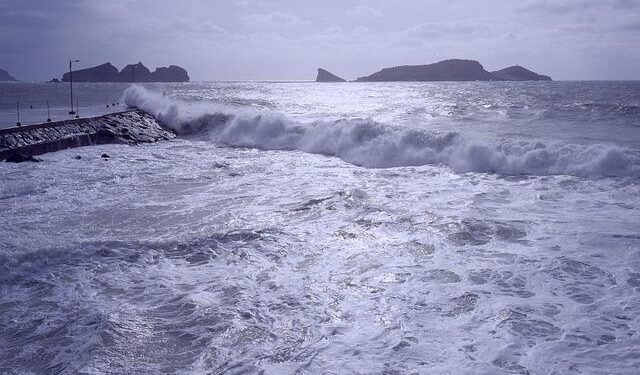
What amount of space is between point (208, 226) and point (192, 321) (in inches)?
141

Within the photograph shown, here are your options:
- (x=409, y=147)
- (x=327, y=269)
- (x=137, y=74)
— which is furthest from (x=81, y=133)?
(x=137, y=74)

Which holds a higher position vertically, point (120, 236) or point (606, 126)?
point (606, 126)

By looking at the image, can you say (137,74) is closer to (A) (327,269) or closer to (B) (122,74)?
(B) (122,74)

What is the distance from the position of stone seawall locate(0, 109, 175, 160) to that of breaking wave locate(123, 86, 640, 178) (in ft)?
7.86

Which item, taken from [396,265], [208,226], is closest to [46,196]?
[208,226]

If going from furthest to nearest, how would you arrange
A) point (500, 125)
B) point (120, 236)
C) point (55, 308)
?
point (500, 125) < point (120, 236) < point (55, 308)

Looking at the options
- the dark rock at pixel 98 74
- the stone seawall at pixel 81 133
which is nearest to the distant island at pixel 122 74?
the dark rock at pixel 98 74

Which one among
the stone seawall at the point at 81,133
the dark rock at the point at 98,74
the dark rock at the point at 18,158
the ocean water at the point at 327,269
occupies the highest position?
the dark rock at the point at 98,74

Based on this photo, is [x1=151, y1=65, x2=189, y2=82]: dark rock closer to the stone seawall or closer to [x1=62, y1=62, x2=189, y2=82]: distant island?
[x1=62, y1=62, x2=189, y2=82]: distant island

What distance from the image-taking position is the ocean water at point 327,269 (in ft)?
14.9

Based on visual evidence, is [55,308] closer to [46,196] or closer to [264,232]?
[264,232]

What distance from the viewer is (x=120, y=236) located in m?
7.95

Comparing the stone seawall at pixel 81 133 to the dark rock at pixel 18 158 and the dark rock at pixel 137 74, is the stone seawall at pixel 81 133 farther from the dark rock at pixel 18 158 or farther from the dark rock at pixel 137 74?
the dark rock at pixel 137 74

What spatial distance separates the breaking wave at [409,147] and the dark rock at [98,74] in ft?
545
